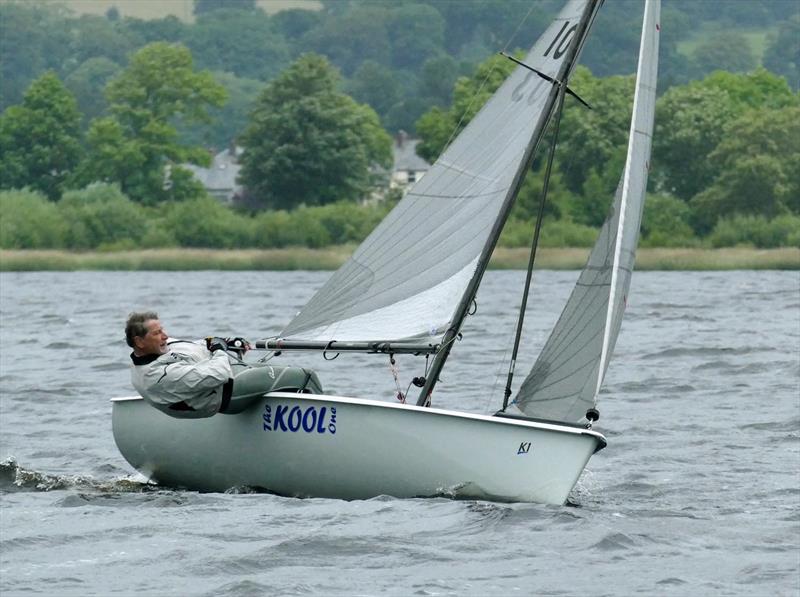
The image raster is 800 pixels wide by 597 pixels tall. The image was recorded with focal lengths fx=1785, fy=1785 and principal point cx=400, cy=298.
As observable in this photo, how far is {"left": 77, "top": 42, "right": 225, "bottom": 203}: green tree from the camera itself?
8875 cm

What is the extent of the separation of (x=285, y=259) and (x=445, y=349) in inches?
1907

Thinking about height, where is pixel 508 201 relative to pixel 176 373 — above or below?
above

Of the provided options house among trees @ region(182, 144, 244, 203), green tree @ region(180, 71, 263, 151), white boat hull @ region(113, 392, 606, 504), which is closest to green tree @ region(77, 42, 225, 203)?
house among trees @ region(182, 144, 244, 203)

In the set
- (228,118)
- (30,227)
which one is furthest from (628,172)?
(228,118)

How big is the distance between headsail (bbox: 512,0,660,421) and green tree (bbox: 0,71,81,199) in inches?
3081

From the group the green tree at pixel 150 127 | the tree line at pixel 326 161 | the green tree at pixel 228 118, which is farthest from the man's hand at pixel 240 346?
the green tree at pixel 228 118

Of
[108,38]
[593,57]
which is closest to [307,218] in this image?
[593,57]

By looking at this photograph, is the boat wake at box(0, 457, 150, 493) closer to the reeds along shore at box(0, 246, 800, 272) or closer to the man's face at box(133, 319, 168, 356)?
the man's face at box(133, 319, 168, 356)

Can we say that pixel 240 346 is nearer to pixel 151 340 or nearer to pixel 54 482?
pixel 151 340

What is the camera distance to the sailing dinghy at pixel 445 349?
12250mm

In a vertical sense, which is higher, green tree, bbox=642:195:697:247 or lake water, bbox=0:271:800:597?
green tree, bbox=642:195:697:247

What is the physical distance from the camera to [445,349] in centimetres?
1332

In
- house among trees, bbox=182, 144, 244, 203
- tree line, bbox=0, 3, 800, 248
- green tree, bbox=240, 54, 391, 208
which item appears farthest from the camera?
house among trees, bbox=182, 144, 244, 203

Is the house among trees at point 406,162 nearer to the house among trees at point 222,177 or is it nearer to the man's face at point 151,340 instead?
the house among trees at point 222,177
